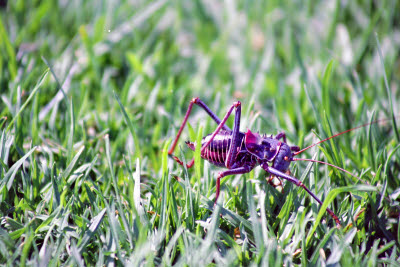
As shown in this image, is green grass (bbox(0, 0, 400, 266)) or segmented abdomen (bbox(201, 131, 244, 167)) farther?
segmented abdomen (bbox(201, 131, 244, 167))

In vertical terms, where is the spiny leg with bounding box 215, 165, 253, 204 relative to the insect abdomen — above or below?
below

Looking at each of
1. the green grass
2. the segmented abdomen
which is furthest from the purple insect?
the green grass

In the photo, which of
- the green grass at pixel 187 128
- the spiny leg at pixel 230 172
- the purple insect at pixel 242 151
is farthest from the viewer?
the purple insect at pixel 242 151

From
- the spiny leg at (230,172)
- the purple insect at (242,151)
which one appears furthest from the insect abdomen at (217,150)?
the spiny leg at (230,172)

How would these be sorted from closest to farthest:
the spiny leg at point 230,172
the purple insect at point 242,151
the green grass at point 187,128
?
the green grass at point 187,128, the spiny leg at point 230,172, the purple insect at point 242,151

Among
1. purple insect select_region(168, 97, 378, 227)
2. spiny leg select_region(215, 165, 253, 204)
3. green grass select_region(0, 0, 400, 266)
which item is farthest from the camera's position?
purple insect select_region(168, 97, 378, 227)

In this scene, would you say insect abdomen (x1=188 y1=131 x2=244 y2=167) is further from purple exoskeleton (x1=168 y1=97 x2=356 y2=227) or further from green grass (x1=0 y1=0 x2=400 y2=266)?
green grass (x1=0 y1=0 x2=400 y2=266)

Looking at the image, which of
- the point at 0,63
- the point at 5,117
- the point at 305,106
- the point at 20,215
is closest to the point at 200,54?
the point at 305,106

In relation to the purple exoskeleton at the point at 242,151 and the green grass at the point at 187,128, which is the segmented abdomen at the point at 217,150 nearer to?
the purple exoskeleton at the point at 242,151
